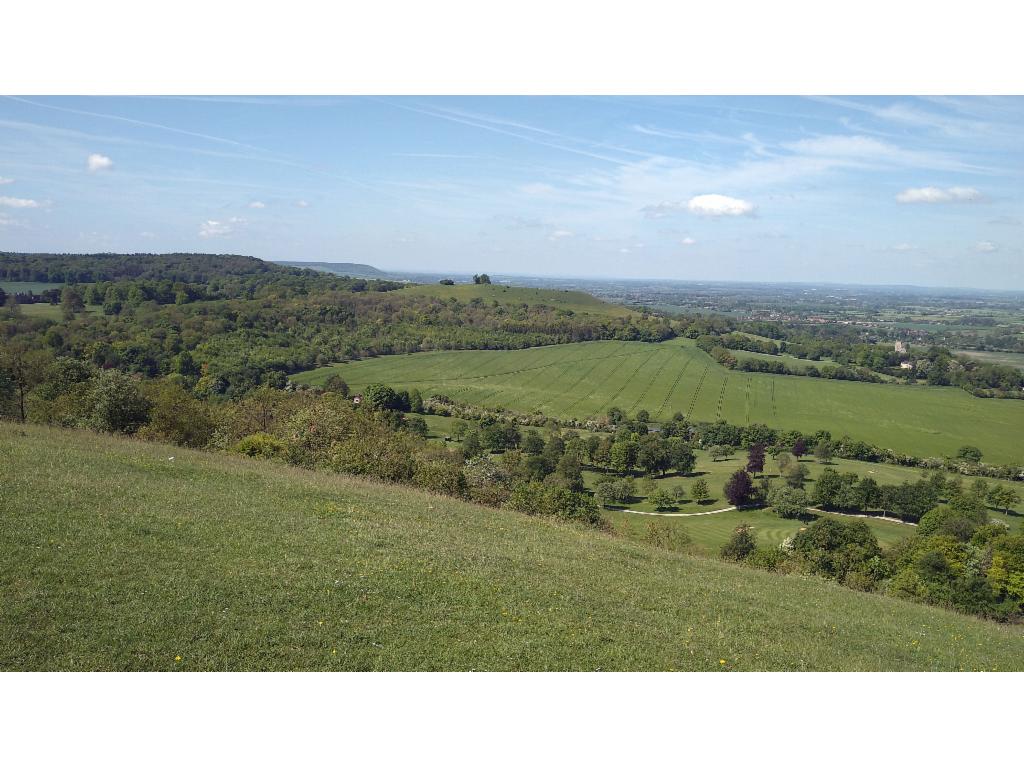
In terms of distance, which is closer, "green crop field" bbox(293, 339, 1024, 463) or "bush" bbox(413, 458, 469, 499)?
"bush" bbox(413, 458, 469, 499)

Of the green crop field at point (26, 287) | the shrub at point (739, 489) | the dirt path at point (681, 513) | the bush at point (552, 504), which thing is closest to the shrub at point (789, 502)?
the shrub at point (739, 489)

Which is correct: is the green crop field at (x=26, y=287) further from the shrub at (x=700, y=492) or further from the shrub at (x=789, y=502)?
the shrub at (x=789, y=502)

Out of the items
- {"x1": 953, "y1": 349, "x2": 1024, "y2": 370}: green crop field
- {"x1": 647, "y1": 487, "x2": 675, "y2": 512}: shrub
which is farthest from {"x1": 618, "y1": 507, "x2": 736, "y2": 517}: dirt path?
{"x1": 953, "y1": 349, "x2": 1024, "y2": 370}: green crop field

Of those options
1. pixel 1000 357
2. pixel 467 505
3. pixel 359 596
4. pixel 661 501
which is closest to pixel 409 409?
pixel 661 501

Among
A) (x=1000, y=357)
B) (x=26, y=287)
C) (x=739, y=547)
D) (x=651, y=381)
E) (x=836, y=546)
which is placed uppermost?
(x=26, y=287)

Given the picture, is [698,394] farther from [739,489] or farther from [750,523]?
[750,523]

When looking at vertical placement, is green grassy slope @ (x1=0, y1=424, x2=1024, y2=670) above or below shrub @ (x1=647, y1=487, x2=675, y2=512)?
above

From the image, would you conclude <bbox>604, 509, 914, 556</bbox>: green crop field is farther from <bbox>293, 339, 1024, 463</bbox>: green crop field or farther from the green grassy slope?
the green grassy slope
